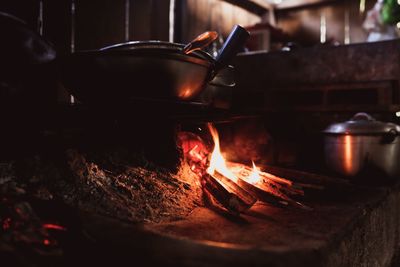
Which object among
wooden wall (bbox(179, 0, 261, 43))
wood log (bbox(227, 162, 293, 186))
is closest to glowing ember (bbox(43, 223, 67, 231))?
wood log (bbox(227, 162, 293, 186))

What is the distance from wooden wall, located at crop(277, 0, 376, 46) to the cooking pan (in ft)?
18.8

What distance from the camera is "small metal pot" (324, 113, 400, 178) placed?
3.24 metres

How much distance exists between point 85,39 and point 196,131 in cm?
208

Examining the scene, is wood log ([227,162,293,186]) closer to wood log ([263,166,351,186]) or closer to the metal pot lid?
wood log ([263,166,351,186])

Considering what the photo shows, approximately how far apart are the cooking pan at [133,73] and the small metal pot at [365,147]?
5.82ft

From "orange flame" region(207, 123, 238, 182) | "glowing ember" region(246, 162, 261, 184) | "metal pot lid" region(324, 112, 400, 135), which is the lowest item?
"glowing ember" region(246, 162, 261, 184)

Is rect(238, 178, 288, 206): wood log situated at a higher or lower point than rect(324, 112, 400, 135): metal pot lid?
lower

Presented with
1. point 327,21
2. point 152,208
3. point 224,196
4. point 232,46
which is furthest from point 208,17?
point 152,208

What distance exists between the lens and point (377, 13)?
19.0 ft

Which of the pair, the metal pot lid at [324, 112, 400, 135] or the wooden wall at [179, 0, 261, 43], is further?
the wooden wall at [179, 0, 261, 43]

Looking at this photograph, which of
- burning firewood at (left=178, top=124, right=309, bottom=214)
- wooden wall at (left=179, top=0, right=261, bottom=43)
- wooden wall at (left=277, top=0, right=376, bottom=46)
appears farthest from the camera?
wooden wall at (left=277, top=0, right=376, bottom=46)

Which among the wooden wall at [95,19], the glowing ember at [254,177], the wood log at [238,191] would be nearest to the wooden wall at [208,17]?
the wooden wall at [95,19]

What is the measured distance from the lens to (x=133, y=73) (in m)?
2.04

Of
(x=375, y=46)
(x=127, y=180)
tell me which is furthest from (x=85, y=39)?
(x=375, y=46)
